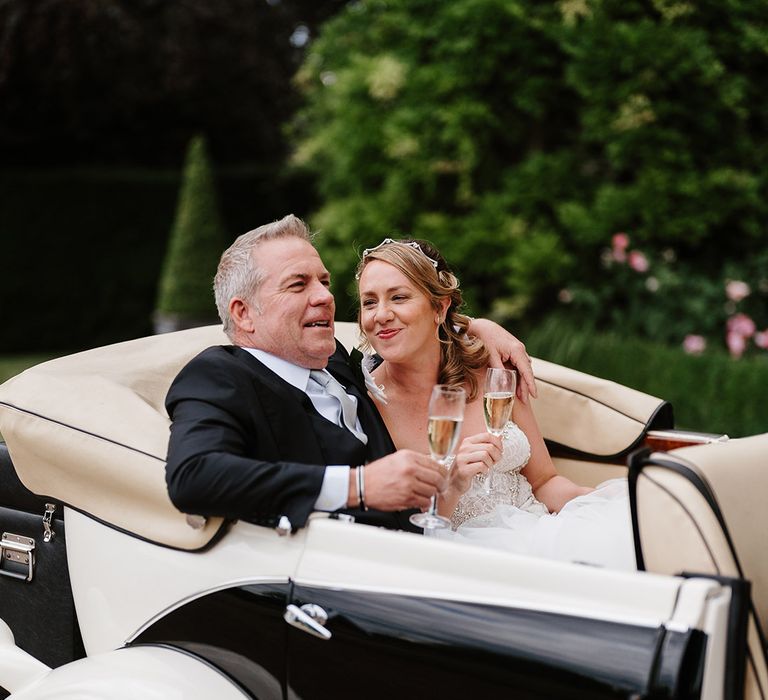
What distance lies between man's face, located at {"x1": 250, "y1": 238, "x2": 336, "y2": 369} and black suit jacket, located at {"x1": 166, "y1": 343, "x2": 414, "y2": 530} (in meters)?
0.11

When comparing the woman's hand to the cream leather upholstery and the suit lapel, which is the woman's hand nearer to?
the suit lapel

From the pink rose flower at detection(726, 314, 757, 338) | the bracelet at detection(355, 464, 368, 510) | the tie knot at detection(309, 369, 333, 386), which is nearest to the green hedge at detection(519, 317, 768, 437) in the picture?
the pink rose flower at detection(726, 314, 757, 338)

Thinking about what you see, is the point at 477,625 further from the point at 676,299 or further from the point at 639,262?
the point at 676,299

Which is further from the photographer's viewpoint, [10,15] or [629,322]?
[10,15]

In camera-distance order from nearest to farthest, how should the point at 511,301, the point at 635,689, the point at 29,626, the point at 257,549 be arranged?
the point at 635,689, the point at 257,549, the point at 29,626, the point at 511,301

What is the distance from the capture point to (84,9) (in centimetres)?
1030

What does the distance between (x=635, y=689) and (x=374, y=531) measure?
55 centimetres

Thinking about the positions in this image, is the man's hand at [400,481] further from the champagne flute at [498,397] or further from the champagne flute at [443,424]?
the champagne flute at [498,397]

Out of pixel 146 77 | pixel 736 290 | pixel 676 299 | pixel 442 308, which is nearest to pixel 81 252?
pixel 146 77

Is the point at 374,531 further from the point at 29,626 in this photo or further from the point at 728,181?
the point at 728,181

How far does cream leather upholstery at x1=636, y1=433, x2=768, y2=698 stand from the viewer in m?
1.63

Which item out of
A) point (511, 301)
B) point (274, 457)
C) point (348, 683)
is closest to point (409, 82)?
point (511, 301)

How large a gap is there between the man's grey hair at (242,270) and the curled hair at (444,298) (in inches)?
14.5

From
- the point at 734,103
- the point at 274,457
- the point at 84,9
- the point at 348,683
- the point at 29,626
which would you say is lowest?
the point at 29,626
